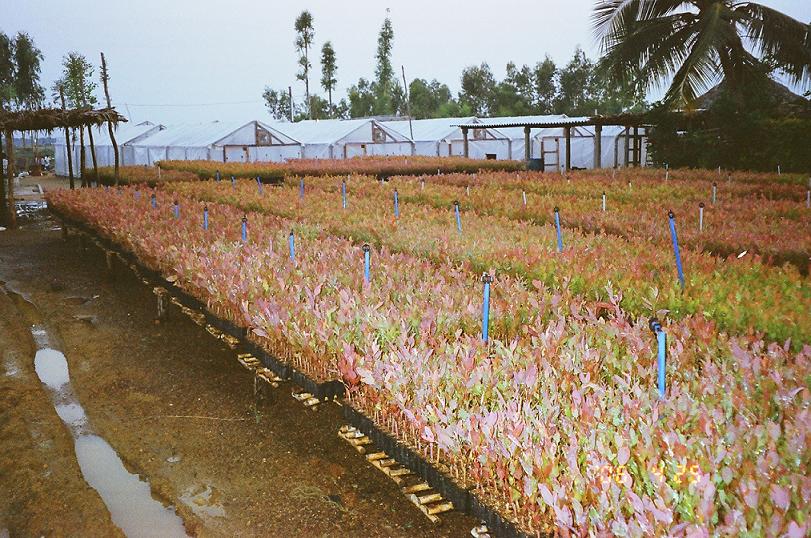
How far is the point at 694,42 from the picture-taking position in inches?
840

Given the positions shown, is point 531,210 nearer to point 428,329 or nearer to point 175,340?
point 175,340

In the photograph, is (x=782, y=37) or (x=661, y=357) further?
(x=782, y=37)

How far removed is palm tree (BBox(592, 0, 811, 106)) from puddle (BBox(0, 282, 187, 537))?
Answer: 17.8 metres

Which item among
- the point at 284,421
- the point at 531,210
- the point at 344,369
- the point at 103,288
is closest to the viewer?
the point at 344,369

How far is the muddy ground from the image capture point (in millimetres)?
4699

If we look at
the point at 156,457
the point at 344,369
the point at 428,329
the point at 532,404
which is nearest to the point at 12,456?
the point at 156,457

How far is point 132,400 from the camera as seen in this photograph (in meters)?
6.91

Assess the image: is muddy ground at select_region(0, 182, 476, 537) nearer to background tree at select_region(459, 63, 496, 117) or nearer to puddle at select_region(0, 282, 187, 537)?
puddle at select_region(0, 282, 187, 537)

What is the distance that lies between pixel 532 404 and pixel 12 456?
3837 millimetres

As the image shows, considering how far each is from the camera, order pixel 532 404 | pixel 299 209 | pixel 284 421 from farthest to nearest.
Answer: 1. pixel 299 209
2. pixel 284 421
3. pixel 532 404

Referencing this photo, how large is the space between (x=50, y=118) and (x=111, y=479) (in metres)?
16.6

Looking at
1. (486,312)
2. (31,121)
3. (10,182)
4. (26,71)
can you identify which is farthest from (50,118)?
(26,71)

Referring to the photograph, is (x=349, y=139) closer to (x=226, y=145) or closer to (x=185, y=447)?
(x=226, y=145)

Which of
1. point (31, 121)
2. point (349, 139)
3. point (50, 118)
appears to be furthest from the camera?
point (349, 139)
